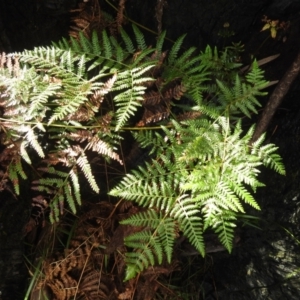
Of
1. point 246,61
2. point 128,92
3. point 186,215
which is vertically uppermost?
point 246,61

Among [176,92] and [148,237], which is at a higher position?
[176,92]

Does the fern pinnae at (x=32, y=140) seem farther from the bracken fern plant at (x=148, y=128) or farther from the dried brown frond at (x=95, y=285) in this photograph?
the dried brown frond at (x=95, y=285)

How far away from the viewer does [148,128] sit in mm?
2666

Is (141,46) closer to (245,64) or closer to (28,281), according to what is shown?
(245,64)

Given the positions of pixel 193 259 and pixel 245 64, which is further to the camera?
pixel 193 259

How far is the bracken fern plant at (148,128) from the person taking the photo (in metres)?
2.31

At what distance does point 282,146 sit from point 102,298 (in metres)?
1.77

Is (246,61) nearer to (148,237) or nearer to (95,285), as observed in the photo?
(148,237)

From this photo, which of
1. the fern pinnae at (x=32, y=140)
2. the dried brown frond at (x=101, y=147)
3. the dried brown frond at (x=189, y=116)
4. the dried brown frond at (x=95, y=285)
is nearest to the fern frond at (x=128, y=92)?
the dried brown frond at (x=101, y=147)

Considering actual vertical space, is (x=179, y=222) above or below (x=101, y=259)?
above

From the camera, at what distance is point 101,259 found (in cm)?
305

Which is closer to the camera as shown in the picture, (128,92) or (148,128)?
(128,92)

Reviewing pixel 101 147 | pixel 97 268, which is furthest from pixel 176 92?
pixel 97 268

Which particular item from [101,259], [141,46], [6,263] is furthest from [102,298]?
[141,46]
